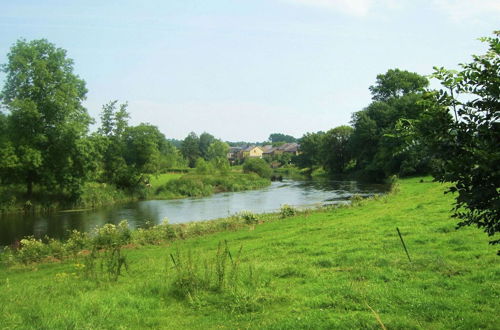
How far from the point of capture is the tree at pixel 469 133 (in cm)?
379

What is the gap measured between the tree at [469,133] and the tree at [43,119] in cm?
3927

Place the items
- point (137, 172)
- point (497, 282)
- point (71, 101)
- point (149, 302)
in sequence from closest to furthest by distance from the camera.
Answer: point (497, 282), point (149, 302), point (71, 101), point (137, 172)

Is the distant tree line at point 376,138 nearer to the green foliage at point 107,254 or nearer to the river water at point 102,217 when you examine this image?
the river water at point 102,217

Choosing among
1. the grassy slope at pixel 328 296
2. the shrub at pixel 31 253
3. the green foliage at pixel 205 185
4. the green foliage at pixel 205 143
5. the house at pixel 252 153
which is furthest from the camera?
the house at pixel 252 153

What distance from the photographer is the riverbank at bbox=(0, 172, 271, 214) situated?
37.0 meters

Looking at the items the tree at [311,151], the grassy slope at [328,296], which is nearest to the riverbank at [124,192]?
the grassy slope at [328,296]

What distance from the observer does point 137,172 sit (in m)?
52.7

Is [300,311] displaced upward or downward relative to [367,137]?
downward

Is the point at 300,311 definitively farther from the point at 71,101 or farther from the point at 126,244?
the point at 71,101

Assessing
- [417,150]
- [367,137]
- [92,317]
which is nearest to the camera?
[417,150]

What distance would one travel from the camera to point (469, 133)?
3.97 m

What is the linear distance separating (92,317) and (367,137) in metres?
65.5

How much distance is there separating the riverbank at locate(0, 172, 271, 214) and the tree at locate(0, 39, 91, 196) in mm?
1246

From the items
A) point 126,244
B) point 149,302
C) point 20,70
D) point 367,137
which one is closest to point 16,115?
point 20,70
